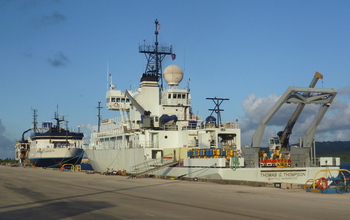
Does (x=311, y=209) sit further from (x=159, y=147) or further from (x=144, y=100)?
(x=144, y=100)

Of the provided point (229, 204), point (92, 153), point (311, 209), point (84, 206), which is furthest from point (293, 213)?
point (92, 153)

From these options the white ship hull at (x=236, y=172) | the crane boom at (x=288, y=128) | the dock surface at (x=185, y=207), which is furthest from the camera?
the crane boom at (x=288, y=128)

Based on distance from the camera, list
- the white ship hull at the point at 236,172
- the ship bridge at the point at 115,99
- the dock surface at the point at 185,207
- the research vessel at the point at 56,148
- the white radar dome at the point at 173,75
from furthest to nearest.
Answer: the research vessel at the point at 56,148
the ship bridge at the point at 115,99
the white radar dome at the point at 173,75
the white ship hull at the point at 236,172
the dock surface at the point at 185,207

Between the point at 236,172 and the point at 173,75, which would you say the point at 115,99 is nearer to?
the point at 173,75

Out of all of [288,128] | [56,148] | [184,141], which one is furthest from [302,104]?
[56,148]

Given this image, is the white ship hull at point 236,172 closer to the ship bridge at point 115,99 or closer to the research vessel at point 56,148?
the ship bridge at point 115,99

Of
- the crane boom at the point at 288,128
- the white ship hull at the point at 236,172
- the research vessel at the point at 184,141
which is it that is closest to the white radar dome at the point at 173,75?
the research vessel at the point at 184,141

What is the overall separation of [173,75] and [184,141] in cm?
1006

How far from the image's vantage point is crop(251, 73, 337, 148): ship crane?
31.7 metres

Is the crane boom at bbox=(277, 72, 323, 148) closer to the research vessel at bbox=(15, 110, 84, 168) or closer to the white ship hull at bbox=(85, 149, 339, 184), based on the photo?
the white ship hull at bbox=(85, 149, 339, 184)

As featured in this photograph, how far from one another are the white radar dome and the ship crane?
17.4m

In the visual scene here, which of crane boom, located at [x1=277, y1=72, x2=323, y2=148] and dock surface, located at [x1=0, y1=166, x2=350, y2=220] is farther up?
crane boom, located at [x1=277, y1=72, x2=323, y2=148]

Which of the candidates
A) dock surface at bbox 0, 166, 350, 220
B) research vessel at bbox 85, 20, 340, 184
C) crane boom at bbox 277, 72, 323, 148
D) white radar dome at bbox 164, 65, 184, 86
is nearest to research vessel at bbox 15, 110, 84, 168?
research vessel at bbox 85, 20, 340, 184

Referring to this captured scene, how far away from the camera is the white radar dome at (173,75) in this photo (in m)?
50.2
